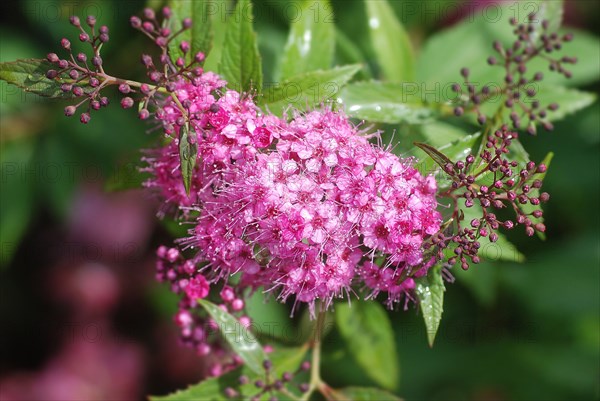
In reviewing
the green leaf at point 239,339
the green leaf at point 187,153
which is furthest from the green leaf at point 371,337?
the green leaf at point 187,153

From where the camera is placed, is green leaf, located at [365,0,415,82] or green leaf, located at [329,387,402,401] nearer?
green leaf, located at [329,387,402,401]

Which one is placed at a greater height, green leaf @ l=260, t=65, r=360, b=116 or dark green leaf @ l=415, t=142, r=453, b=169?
green leaf @ l=260, t=65, r=360, b=116

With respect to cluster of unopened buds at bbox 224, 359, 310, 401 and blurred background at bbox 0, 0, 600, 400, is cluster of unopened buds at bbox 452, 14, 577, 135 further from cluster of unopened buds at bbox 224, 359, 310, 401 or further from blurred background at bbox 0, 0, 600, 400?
cluster of unopened buds at bbox 224, 359, 310, 401

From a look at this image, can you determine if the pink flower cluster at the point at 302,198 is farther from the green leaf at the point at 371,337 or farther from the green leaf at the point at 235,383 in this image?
the green leaf at the point at 371,337

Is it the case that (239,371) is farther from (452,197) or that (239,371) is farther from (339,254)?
(452,197)

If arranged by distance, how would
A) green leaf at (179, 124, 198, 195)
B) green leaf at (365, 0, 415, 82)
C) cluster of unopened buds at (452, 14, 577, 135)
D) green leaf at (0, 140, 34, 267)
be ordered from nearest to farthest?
1. green leaf at (179, 124, 198, 195)
2. cluster of unopened buds at (452, 14, 577, 135)
3. green leaf at (365, 0, 415, 82)
4. green leaf at (0, 140, 34, 267)

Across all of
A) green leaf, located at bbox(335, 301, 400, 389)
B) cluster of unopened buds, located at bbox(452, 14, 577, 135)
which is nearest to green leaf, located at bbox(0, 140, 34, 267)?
green leaf, located at bbox(335, 301, 400, 389)

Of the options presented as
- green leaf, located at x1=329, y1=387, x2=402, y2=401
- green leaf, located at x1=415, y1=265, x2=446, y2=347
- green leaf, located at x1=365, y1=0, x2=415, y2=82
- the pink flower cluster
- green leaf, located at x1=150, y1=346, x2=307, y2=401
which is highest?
green leaf, located at x1=365, y1=0, x2=415, y2=82

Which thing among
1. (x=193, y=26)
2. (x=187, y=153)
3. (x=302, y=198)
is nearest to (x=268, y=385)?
(x=302, y=198)
